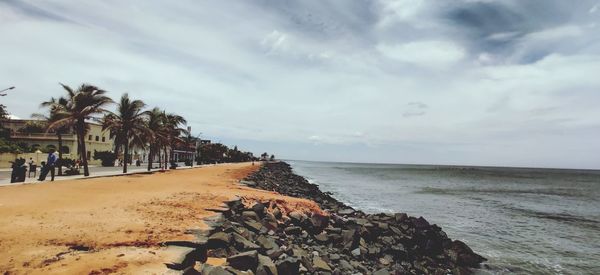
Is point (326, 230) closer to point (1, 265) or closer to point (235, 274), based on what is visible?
point (235, 274)

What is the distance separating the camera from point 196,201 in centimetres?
1582

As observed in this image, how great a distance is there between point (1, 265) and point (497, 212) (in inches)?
1298

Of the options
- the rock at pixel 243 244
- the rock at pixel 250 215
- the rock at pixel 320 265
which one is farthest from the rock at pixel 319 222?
the rock at pixel 243 244

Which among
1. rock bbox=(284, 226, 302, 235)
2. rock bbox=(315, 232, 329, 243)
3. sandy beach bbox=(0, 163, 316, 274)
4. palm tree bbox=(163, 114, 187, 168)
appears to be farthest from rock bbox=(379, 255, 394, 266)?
palm tree bbox=(163, 114, 187, 168)

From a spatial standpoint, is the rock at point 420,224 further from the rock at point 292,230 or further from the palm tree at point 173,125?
the palm tree at point 173,125

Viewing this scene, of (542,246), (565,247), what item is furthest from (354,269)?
(565,247)

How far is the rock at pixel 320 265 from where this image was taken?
1016cm

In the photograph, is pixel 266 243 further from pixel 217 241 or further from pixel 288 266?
pixel 288 266

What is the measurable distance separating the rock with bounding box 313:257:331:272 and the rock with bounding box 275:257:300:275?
106 centimetres

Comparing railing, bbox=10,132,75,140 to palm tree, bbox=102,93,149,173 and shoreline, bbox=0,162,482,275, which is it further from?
shoreline, bbox=0,162,482,275

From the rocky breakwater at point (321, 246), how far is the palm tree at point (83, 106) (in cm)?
1894

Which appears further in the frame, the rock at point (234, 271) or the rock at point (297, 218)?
the rock at point (297, 218)

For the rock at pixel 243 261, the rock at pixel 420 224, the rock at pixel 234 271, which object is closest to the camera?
the rock at pixel 234 271

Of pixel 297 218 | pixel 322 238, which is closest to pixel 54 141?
pixel 297 218
